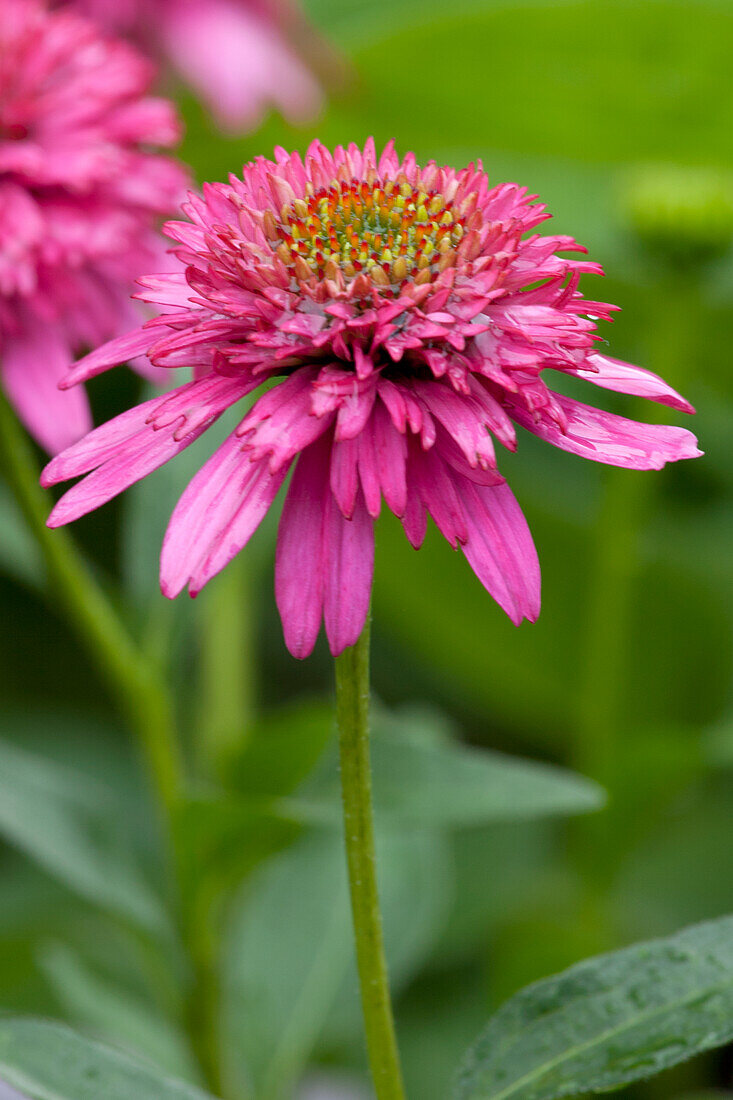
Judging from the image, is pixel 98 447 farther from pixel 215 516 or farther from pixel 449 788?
pixel 449 788

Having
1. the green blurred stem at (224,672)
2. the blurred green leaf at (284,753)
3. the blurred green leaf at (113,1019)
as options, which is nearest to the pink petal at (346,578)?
the blurred green leaf at (284,753)

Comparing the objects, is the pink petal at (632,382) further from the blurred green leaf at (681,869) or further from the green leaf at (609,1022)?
the blurred green leaf at (681,869)

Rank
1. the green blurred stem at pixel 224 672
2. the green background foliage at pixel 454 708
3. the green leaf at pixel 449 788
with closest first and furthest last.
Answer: the green leaf at pixel 449 788 < the green background foliage at pixel 454 708 < the green blurred stem at pixel 224 672

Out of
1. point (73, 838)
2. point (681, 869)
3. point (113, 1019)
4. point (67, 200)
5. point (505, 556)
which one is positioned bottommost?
point (681, 869)

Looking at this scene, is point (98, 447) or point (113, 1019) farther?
point (113, 1019)

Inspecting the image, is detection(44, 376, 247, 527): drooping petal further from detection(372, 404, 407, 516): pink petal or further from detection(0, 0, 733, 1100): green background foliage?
detection(0, 0, 733, 1100): green background foliage

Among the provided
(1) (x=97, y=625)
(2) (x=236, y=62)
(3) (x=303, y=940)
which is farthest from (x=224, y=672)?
(2) (x=236, y=62)

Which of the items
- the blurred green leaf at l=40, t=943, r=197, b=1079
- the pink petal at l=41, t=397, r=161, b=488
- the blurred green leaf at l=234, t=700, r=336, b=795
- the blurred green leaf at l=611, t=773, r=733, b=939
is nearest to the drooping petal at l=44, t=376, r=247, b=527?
the pink petal at l=41, t=397, r=161, b=488
